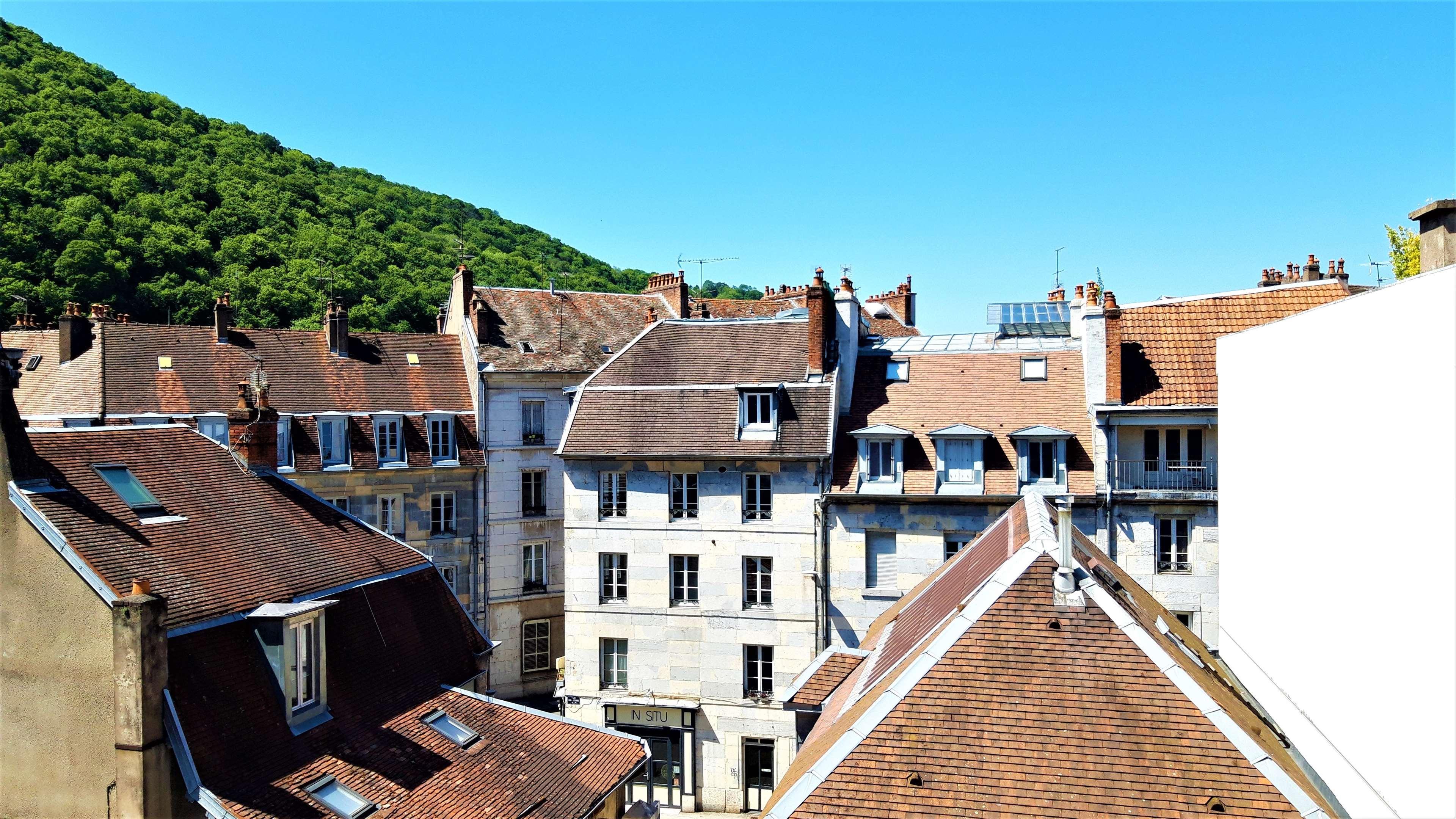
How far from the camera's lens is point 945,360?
2933 cm

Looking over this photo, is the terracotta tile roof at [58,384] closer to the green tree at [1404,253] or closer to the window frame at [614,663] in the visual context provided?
the window frame at [614,663]

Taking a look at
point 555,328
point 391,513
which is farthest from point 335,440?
point 555,328

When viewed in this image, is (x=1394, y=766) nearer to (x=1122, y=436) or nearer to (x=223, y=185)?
(x=1122, y=436)

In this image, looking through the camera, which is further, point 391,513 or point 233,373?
point 391,513

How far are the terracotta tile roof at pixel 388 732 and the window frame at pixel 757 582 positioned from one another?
403 inches

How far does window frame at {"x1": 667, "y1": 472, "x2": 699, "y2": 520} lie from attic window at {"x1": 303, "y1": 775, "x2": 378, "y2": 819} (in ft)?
50.3

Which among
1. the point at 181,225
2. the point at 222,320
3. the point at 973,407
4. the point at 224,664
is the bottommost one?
the point at 224,664

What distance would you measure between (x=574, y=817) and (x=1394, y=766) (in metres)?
11.0

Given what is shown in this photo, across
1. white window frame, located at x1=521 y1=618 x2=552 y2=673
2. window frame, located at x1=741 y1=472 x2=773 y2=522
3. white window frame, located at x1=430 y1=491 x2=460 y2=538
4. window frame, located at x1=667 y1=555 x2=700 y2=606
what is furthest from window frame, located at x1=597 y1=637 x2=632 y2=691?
white window frame, located at x1=430 y1=491 x2=460 y2=538

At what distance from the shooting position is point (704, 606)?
28.0 metres

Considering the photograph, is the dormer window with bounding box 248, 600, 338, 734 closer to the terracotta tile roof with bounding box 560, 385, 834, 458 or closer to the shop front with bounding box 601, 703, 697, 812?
the terracotta tile roof with bounding box 560, 385, 834, 458

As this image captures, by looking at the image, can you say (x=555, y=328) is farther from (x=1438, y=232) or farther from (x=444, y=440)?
(x=1438, y=232)

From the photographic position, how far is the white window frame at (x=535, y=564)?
3575 centimetres

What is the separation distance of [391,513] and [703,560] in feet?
41.5
